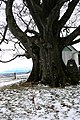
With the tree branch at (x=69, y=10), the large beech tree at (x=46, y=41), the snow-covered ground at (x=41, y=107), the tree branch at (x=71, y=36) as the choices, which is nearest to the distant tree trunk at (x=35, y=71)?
the large beech tree at (x=46, y=41)

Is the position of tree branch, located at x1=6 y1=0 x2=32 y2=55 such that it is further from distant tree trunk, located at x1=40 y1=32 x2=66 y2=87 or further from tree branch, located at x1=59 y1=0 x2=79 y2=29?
tree branch, located at x1=59 y1=0 x2=79 y2=29

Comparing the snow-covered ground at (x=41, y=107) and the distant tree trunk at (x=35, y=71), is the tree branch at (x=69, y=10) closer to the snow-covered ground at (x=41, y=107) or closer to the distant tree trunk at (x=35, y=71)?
the distant tree trunk at (x=35, y=71)

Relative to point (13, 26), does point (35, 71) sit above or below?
below

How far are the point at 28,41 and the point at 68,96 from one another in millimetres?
5224

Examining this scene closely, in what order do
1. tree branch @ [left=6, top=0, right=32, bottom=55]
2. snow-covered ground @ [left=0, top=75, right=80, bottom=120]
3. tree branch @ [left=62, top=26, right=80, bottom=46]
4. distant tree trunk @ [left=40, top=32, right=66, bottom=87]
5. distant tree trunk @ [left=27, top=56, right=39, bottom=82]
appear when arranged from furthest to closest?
distant tree trunk @ [left=27, top=56, right=39, bottom=82] → tree branch @ [left=62, top=26, right=80, bottom=46] → distant tree trunk @ [left=40, top=32, right=66, bottom=87] → tree branch @ [left=6, top=0, right=32, bottom=55] → snow-covered ground @ [left=0, top=75, right=80, bottom=120]

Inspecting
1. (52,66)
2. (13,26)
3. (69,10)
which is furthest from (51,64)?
(69,10)

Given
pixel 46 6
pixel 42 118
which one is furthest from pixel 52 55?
pixel 42 118

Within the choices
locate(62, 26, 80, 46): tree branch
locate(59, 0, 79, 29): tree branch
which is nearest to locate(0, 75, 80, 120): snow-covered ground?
locate(62, 26, 80, 46): tree branch

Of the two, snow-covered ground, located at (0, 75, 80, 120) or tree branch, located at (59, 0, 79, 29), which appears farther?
tree branch, located at (59, 0, 79, 29)

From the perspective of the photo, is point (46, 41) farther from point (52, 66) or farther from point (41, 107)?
point (41, 107)

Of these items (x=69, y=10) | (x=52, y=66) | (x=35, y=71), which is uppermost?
(x=69, y=10)

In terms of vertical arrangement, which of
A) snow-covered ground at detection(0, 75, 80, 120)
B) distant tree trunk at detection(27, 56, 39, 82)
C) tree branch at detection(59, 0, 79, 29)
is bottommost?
snow-covered ground at detection(0, 75, 80, 120)

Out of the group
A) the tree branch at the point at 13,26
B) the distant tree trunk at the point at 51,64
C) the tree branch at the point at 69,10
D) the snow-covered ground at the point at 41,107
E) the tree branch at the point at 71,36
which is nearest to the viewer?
the snow-covered ground at the point at 41,107

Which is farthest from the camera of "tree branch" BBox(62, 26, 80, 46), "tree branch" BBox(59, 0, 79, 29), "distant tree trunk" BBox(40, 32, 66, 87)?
"tree branch" BBox(59, 0, 79, 29)
